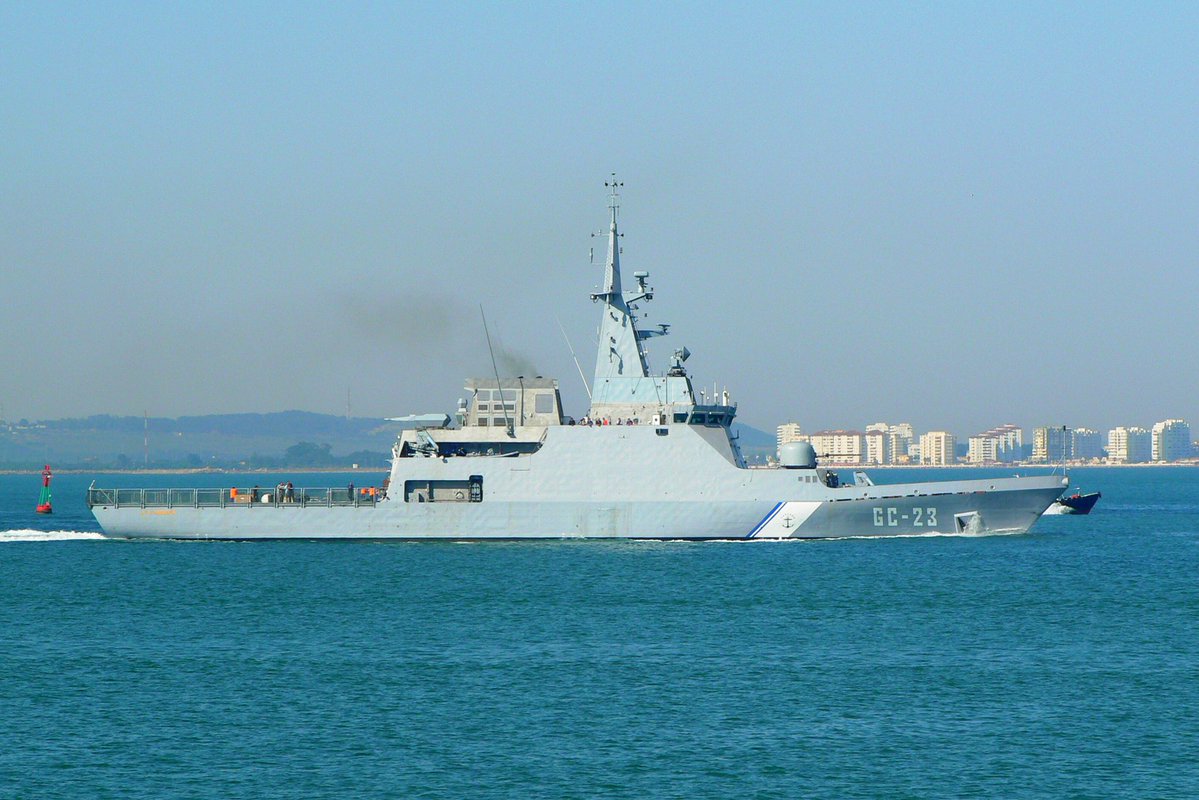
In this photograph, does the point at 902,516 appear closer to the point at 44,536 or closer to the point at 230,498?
the point at 230,498

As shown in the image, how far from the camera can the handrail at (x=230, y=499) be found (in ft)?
142

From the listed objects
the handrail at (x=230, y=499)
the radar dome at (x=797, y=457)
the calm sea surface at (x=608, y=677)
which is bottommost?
the calm sea surface at (x=608, y=677)

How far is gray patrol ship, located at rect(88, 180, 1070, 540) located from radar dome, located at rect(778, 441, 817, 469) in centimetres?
4

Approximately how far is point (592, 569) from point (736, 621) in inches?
334

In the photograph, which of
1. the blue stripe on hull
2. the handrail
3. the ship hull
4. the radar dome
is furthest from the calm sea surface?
the handrail

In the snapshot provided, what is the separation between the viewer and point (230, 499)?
4453 cm

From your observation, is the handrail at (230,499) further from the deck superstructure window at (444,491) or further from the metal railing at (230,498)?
the deck superstructure window at (444,491)

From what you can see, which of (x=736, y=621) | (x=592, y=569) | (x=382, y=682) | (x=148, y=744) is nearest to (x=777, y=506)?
(x=592, y=569)

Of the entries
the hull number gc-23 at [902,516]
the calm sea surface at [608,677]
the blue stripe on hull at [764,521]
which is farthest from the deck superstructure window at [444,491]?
the hull number gc-23 at [902,516]

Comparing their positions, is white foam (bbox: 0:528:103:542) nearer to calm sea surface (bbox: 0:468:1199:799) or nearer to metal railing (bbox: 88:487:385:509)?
metal railing (bbox: 88:487:385:509)

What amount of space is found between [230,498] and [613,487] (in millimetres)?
12619

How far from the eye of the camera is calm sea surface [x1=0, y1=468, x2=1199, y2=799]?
57.7 feet

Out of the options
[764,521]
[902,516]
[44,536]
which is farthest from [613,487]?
[44,536]

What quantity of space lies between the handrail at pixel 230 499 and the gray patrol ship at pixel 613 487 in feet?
0.32
